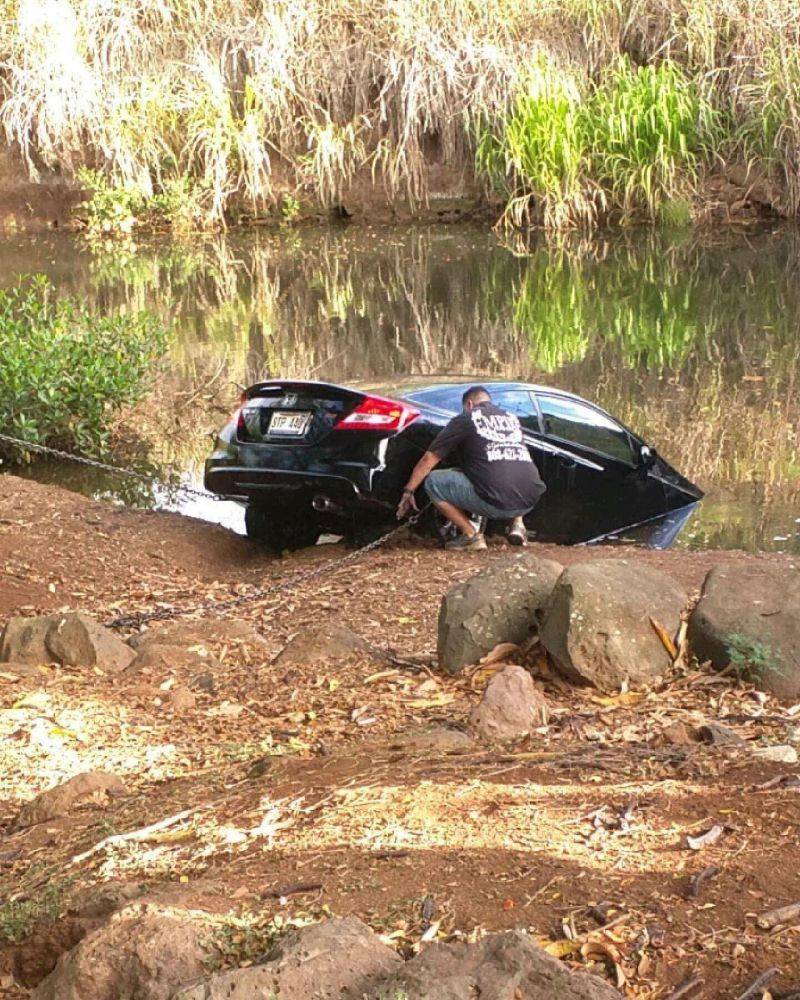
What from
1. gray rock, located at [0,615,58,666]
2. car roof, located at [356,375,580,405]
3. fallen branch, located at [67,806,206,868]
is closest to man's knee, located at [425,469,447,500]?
car roof, located at [356,375,580,405]

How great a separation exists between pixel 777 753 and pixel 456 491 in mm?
5339

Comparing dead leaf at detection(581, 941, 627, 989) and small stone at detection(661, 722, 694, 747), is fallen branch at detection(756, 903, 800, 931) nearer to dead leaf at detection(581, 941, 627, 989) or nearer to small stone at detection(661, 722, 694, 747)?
dead leaf at detection(581, 941, 627, 989)

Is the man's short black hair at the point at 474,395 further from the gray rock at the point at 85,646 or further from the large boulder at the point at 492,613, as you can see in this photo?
the gray rock at the point at 85,646

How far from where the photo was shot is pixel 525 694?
5.70 meters

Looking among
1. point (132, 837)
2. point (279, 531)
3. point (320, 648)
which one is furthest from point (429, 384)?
point (132, 837)

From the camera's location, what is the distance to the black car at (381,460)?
1012 centimetres

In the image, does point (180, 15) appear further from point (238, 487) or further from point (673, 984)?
point (673, 984)

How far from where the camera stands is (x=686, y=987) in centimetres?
335

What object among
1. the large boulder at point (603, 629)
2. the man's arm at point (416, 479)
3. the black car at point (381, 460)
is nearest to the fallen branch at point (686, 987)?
the large boulder at point (603, 629)

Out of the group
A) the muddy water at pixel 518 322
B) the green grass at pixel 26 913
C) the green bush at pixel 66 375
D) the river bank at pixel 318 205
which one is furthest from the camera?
the river bank at pixel 318 205

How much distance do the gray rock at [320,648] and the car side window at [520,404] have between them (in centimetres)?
410

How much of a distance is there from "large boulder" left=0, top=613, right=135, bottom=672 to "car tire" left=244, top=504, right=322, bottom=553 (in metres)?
4.25

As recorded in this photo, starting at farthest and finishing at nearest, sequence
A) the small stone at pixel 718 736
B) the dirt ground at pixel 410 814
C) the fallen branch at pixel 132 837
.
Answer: the small stone at pixel 718 736 → the fallen branch at pixel 132 837 → the dirt ground at pixel 410 814

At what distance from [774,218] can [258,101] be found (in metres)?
10.4
